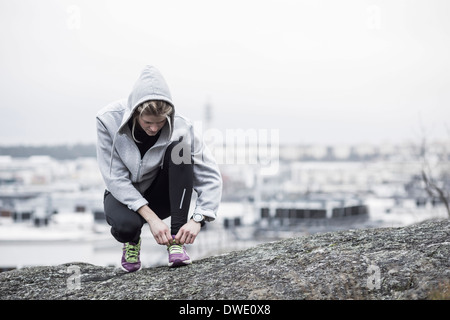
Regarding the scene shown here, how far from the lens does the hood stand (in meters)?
2.46

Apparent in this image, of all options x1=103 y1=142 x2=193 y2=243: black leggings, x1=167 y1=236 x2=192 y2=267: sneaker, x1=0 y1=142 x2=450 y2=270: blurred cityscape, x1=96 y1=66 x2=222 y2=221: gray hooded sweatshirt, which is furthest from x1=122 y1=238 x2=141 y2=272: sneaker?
x1=0 y1=142 x2=450 y2=270: blurred cityscape

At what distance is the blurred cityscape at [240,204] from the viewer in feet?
95.4

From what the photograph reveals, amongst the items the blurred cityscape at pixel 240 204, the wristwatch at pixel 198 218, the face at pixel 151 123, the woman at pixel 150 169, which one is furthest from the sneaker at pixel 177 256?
the blurred cityscape at pixel 240 204

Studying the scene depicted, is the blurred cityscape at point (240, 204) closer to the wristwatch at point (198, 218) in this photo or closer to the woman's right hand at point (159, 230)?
the wristwatch at point (198, 218)

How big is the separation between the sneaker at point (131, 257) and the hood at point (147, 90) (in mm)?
695

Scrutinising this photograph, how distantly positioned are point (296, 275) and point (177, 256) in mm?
679

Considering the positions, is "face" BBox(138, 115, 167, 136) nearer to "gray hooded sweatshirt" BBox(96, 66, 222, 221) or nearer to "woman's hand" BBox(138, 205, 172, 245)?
"gray hooded sweatshirt" BBox(96, 66, 222, 221)

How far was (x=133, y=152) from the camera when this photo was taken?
263 cm

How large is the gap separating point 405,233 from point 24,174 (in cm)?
5765

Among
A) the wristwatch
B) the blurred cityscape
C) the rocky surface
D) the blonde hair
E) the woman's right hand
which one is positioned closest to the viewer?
the rocky surface

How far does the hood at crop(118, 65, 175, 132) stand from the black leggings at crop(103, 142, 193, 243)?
25cm

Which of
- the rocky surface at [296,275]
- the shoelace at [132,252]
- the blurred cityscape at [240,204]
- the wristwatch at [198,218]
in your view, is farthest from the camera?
the blurred cityscape at [240,204]

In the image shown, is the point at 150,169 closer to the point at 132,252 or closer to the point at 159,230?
the point at 159,230
